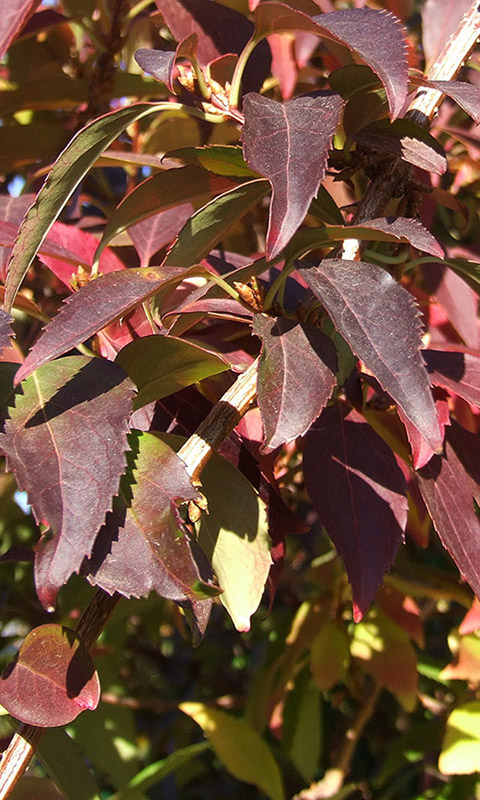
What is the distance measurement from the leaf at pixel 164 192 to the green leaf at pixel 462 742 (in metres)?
0.64

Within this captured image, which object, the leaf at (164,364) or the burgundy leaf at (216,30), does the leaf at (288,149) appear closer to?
the leaf at (164,364)

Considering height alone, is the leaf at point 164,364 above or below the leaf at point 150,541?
above

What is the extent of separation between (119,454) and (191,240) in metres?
0.18

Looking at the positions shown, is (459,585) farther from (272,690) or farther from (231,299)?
(231,299)

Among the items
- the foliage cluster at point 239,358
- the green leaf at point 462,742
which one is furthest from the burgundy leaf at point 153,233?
the green leaf at point 462,742

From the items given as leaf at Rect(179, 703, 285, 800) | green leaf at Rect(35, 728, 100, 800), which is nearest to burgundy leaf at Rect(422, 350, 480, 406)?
green leaf at Rect(35, 728, 100, 800)

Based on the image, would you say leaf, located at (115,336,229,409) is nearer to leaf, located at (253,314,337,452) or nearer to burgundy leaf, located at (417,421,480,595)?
leaf, located at (253,314,337,452)

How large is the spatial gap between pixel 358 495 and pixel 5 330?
28 centimetres

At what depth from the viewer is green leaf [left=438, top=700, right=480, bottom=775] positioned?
0.87 meters

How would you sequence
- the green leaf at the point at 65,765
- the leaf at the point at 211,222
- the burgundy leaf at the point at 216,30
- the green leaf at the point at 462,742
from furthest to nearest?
the green leaf at the point at 462,742 < the burgundy leaf at the point at 216,30 < the green leaf at the point at 65,765 < the leaf at the point at 211,222

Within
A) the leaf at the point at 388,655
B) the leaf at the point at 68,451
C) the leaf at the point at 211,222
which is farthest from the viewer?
the leaf at the point at 388,655

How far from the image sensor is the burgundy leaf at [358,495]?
60cm

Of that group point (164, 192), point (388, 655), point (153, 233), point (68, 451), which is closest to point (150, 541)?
point (68, 451)

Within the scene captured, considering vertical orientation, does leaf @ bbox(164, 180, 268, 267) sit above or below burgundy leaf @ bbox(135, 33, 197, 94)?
below
